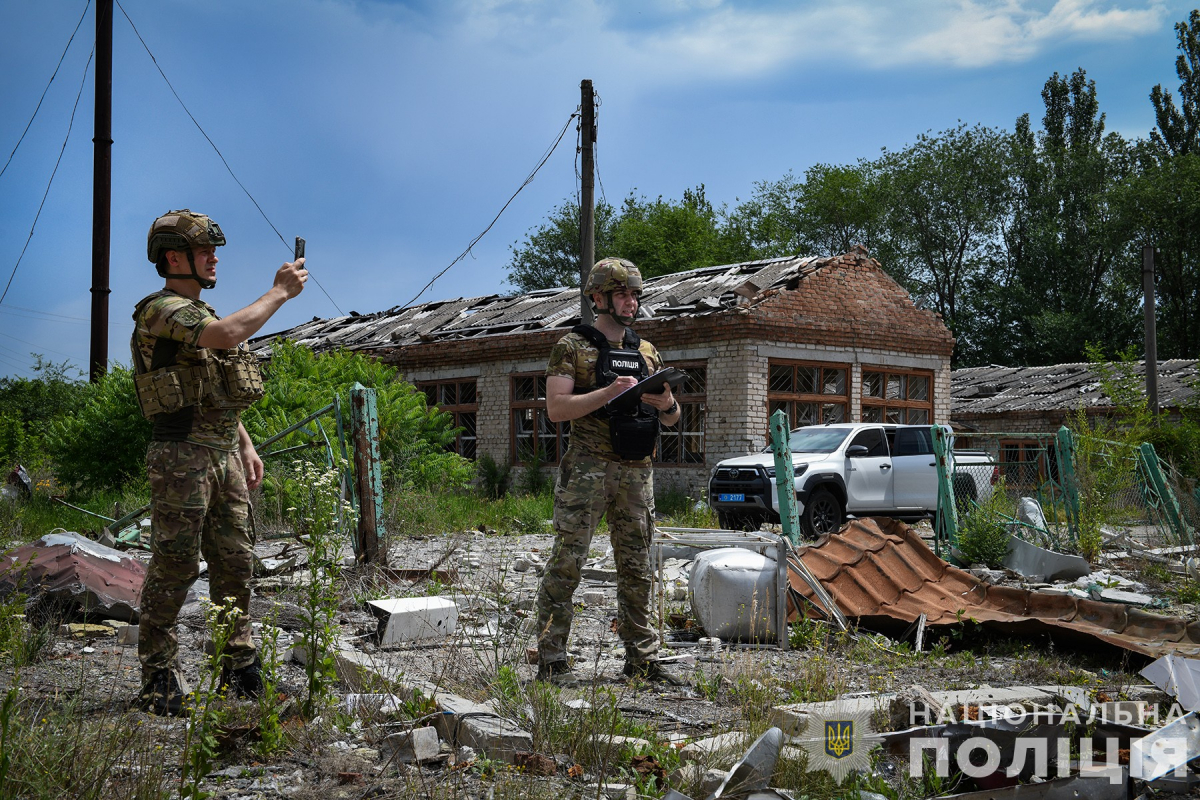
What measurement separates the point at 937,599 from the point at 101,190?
1376cm

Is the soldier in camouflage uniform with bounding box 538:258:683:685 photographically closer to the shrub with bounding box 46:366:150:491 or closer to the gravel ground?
the gravel ground

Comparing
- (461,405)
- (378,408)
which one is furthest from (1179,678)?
(461,405)

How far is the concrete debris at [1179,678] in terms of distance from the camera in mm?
3959

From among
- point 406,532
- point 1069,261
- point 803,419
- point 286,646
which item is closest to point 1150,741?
point 286,646

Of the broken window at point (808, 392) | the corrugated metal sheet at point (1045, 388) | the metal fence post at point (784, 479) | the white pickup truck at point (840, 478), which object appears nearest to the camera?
the metal fence post at point (784, 479)

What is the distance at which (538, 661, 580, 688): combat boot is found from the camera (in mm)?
4342

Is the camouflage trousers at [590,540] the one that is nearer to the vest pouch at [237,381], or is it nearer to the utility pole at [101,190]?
the vest pouch at [237,381]

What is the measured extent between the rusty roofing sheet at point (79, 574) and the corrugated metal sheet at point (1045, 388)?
857 inches

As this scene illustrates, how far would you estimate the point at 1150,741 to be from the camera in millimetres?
3434

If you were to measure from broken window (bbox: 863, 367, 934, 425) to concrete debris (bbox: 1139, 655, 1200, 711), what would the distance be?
505 inches

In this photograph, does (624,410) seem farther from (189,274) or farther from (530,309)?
(530,309)

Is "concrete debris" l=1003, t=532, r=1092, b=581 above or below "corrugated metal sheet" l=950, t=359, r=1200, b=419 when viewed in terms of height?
below

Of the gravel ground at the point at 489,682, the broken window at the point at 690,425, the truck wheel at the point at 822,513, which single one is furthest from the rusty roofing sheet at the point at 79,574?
the broken window at the point at 690,425

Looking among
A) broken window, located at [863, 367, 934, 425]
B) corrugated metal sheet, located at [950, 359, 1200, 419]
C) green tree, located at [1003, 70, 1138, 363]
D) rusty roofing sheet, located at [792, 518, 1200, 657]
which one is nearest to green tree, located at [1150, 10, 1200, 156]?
green tree, located at [1003, 70, 1138, 363]
